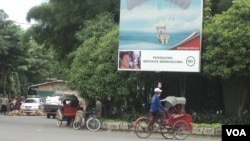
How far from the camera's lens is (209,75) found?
18.0 m

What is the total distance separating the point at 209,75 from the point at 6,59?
81.8ft

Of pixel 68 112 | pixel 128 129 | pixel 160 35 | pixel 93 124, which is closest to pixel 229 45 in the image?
pixel 160 35

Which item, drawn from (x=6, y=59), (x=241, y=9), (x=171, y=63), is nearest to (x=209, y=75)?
(x=171, y=63)

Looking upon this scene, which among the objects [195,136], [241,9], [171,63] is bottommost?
[195,136]

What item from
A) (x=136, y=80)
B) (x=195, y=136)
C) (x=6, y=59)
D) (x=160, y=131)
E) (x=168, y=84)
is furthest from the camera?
(x=6, y=59)

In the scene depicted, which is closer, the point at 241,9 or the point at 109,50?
the point at 241,9

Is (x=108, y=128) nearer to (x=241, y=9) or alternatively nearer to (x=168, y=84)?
(x=168, y=84)

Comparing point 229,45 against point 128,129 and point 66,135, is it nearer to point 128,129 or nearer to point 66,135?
point 128,129

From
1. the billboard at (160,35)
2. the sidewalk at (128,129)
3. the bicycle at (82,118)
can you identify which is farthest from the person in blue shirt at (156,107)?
the bicycle at (82,118)

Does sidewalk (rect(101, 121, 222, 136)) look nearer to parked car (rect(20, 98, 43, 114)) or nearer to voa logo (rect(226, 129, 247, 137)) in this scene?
voa logo (rect(226, 129, 247, 137))

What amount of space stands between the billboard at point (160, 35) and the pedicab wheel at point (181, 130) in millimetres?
3075

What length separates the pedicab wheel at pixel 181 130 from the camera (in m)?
15.3

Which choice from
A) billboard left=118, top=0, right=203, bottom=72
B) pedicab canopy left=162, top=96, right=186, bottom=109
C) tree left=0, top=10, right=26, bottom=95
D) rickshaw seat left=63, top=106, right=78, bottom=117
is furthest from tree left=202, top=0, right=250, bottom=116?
tree left=0, top=10, right=26, bottom=95

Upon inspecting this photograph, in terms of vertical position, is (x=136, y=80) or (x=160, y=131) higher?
(x=136, y=80)
